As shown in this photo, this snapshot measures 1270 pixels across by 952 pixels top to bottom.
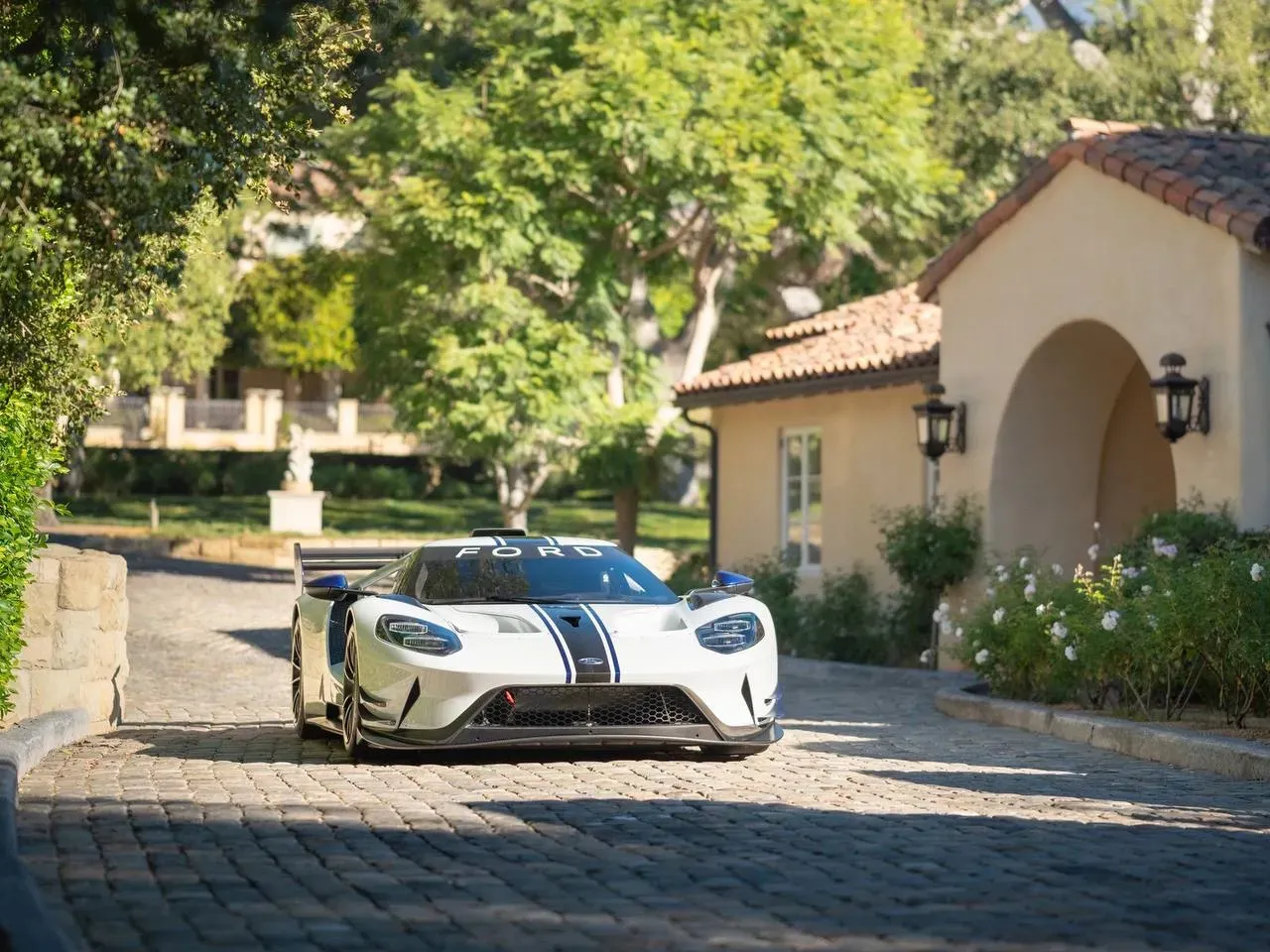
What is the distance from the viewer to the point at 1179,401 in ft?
48.5

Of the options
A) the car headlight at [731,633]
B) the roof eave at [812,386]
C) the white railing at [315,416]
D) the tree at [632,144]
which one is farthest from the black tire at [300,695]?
the white railing at [315,416]

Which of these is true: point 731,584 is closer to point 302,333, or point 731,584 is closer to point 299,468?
point 299,468

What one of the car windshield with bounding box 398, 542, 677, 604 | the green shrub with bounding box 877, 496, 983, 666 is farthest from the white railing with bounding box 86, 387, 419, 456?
the car windshield with bounding box 398, 542, 677, 604

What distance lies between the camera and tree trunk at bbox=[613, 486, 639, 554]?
2761 cm

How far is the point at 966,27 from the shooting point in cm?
3497

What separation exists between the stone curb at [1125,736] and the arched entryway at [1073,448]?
12.5ft

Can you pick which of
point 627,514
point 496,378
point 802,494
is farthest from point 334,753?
point 627,514

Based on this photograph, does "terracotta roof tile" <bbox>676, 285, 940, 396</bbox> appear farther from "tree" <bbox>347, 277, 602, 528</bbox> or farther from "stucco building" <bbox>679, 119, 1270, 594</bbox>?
"tree" <bbox>347, 277, 602, 528</bbox>

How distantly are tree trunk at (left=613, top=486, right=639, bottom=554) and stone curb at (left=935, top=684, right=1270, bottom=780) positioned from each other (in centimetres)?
1291

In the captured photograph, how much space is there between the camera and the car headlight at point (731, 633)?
10.5m

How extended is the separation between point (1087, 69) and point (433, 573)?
26.0 metres

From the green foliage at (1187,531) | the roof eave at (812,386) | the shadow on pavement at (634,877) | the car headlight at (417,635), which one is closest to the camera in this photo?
the shadow on pavement at (634,877)

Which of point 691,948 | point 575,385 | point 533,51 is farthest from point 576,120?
point 691,948

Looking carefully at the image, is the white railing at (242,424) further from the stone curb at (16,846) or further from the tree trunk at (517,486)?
the stone curb at (16,846)
